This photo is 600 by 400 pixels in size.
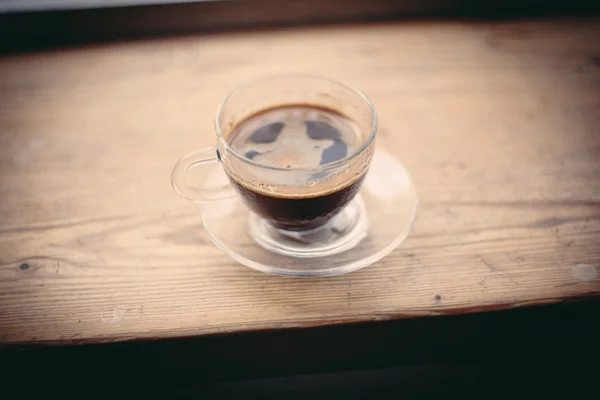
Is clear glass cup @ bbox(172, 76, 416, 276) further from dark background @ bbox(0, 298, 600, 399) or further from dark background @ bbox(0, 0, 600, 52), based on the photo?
dark background @ bbox(0, 0, 600, 52)

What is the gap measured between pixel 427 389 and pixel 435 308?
0.31 meters

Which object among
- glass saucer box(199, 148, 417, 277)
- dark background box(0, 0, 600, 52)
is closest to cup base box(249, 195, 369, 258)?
glass saucer box(199, 148, 417, 277)

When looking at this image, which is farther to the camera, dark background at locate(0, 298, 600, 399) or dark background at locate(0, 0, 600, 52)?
dark background at locate(0, 0, 600, 52)

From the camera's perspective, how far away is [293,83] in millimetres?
664

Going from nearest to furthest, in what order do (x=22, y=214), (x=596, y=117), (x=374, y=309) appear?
1. (x=374, y=309)
2. (x=22, y=214)
3. (x=596, y=117)

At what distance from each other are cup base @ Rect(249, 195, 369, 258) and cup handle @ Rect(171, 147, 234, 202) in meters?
0.06

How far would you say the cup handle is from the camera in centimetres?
62

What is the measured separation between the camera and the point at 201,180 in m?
0.70

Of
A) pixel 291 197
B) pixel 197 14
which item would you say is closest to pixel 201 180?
pixel 291 197

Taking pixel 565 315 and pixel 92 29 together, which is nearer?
pixel 565 315

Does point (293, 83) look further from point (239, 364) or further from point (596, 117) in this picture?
point (596, 117)

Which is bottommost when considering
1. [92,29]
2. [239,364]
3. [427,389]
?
[427,389]

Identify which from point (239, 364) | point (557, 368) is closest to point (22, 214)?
point (239, 364)

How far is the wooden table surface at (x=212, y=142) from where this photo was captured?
592 millimetres
